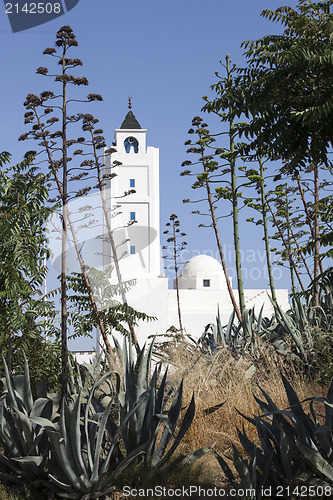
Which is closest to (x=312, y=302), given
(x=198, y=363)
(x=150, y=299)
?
(x=198, y=363)

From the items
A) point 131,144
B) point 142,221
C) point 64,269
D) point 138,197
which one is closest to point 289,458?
point 64,269

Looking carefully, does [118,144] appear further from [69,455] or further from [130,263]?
[69,455]

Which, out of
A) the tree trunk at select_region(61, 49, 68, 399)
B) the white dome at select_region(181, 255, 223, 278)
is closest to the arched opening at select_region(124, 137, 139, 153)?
the white dome at select_region(181, 255, 223, 278)

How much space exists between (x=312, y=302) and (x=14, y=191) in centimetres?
575

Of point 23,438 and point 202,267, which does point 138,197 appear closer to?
point 202,267

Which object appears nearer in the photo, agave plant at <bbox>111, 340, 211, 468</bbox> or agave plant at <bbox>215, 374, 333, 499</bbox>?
agave plant at <bbox>215, 374, 333, 499</bbox>

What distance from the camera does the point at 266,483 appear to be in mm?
3307

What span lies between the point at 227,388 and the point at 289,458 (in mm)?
1825

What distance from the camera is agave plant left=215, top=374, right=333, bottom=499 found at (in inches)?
125

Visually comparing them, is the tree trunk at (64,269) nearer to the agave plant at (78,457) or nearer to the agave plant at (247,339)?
the agave plant at (78,457)

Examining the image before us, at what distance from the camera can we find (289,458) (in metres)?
3.28

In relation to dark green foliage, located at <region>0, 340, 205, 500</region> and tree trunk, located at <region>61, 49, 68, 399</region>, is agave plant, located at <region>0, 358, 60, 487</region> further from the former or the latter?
tree trunk, located at <region>61, 49, 68, 399</region>

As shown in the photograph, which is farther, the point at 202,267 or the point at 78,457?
the point at 202,267

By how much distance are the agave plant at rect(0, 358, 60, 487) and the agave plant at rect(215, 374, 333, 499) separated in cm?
127
